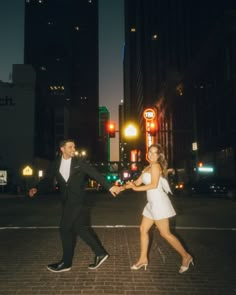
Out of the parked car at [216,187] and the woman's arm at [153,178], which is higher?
the woman's arm at [153,178]

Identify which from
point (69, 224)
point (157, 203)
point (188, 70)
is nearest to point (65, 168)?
point (69, 224)

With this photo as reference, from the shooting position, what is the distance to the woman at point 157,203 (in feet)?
18.7

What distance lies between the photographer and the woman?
18.7 feet

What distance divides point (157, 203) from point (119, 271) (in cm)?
128

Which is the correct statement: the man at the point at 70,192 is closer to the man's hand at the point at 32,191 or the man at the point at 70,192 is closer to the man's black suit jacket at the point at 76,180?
the man's black suit jacket at the point at 76,180

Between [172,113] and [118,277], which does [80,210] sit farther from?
[172,113]

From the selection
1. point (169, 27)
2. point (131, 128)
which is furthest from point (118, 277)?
point (169, 27)

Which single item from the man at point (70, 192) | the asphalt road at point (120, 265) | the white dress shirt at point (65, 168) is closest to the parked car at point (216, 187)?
the asphalt road at point (120, 265)

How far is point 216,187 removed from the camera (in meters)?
29.0

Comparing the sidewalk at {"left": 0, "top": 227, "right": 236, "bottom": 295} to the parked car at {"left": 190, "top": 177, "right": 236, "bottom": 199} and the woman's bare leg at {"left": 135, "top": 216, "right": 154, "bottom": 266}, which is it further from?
the parked car at {"left": 190, "top": 177, "right": 236, "bottom": 199}

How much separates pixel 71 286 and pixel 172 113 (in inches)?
2399

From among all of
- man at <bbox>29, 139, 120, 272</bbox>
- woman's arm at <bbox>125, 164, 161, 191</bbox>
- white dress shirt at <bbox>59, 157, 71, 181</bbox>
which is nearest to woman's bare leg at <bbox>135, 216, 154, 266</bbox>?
woman's arm at <bbox>125, 164, 161, 191</bbox>

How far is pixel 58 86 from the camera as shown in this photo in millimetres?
168125

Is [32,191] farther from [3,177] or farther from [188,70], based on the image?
[188,70]
